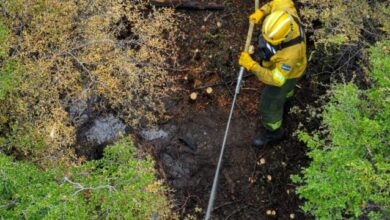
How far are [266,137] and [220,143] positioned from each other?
29.4 inches

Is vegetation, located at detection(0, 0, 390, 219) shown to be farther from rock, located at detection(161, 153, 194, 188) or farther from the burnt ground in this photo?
rock, located at detection(161, 153, 194, 188)

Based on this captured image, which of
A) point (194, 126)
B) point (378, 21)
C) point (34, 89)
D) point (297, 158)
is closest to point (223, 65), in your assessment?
point (194, 126)

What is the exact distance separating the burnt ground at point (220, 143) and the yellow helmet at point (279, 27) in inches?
72.9

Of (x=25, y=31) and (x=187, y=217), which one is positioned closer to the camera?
(x=25, y=31)

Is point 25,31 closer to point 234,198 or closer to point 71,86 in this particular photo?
point 71,86

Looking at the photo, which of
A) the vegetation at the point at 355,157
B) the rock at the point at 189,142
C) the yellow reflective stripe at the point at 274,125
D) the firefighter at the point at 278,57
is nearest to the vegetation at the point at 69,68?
the rock at the point at 189,142

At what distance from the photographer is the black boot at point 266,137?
6.72 m

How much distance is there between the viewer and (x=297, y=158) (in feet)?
22.4

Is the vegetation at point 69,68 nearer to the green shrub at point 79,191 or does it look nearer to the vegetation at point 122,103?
the vegetation at point 122,103

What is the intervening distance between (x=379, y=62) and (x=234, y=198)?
305 centimetres

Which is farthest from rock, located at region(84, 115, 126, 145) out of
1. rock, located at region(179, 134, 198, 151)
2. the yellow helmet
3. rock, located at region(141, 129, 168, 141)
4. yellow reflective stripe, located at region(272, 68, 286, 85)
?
the yellow helmet

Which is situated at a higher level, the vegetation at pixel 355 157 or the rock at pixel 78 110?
the vegetation at pixel 355 157

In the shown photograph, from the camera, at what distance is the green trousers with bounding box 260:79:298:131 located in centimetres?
604

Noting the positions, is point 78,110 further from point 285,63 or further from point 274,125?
point 285,63
